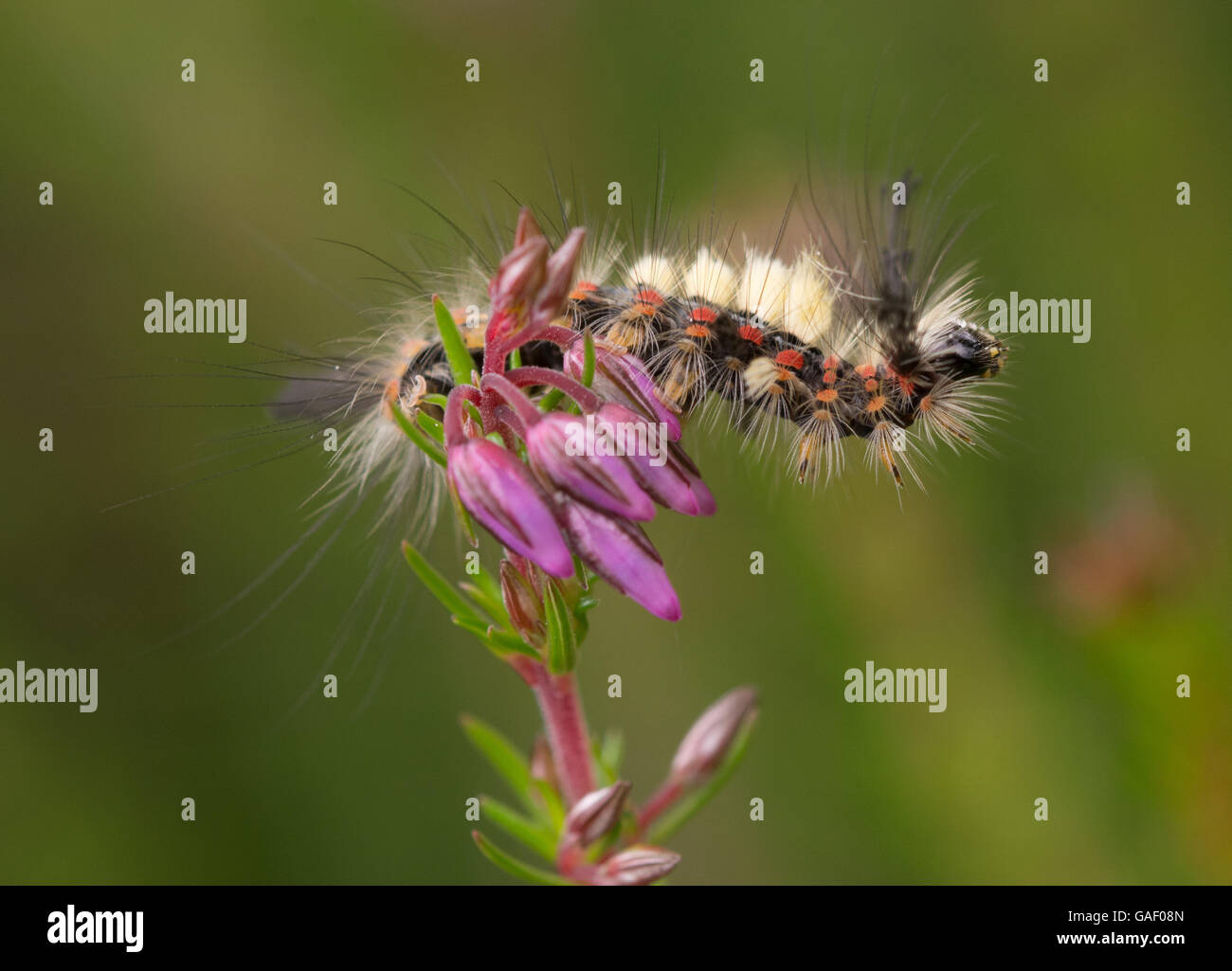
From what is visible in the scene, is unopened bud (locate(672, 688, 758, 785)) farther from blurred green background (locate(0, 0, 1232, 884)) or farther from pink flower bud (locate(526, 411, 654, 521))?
blurred green background (locate(0, 0, 1232, 884))

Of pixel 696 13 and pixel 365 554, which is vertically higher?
pixel 696 13

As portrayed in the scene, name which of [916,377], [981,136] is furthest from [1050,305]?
[916,377]

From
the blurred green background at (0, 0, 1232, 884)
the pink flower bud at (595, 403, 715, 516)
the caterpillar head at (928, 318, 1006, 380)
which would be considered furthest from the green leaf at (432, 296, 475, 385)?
the blurred green background at (0, 0, 1232, 884)

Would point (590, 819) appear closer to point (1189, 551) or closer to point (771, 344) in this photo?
point (771, 344)

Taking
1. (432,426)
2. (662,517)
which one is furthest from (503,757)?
(662,517)

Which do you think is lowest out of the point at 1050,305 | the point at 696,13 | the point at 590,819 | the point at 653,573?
the point at 590,819

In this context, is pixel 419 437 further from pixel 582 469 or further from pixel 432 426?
pixel 582 469

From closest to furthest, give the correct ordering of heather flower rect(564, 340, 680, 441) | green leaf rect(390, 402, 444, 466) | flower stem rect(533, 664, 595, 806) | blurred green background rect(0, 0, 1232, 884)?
1. heather flower rect(564, 340, 680, 441)
2. green leaf rect(390, 402, 444, 466)
3. flower stem rect(533, 664, 595, 806)
4. blurred green background rect(0, 0, 1232, 884)

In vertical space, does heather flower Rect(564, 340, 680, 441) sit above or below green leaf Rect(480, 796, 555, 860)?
above
